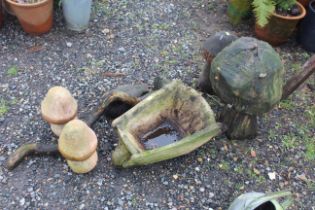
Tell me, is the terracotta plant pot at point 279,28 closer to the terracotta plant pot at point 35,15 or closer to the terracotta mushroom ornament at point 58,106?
the terracotta plant pot at point 35,15

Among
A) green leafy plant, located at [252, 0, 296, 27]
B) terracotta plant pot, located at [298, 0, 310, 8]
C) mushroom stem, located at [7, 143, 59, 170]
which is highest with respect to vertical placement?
green leafy plant, located at [252, 0, 296, 27]

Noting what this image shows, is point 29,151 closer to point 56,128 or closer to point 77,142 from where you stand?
point 56,128

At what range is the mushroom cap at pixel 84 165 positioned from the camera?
10.1 ft

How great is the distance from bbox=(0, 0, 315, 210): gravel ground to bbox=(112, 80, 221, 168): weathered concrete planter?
236 millimetres

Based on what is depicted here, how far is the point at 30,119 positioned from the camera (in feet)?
11.8

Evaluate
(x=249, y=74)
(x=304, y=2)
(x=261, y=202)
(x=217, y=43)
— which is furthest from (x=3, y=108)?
(x=304, y=2)

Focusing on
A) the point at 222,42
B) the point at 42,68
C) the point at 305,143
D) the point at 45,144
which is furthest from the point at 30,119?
the point at 305,143

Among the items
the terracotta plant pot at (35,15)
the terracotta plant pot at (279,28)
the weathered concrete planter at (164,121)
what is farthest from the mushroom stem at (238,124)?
the terracotta plant pot at (35,15)

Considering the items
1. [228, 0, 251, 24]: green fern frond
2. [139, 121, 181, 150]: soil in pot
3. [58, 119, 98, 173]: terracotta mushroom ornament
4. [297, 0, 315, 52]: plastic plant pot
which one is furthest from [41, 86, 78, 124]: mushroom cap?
[297, 0, 315, 52]: plastic plant pot

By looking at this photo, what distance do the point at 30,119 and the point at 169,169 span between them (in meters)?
1.29

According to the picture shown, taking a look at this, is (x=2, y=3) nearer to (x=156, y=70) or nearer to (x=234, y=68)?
(x=156, y=70)

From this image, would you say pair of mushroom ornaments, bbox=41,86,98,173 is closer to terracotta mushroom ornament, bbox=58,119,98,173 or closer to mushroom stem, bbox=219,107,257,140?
terracotta mushroom ornament, bbox=58,119,98,173

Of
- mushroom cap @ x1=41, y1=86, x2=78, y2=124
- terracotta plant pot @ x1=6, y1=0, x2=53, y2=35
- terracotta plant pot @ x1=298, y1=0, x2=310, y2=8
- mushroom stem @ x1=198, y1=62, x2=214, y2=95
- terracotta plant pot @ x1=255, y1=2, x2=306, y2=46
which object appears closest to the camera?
mushroom cap @ x1=41, y1=86, x2=78, y2=124

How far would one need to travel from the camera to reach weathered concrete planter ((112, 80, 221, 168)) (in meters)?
3.07
